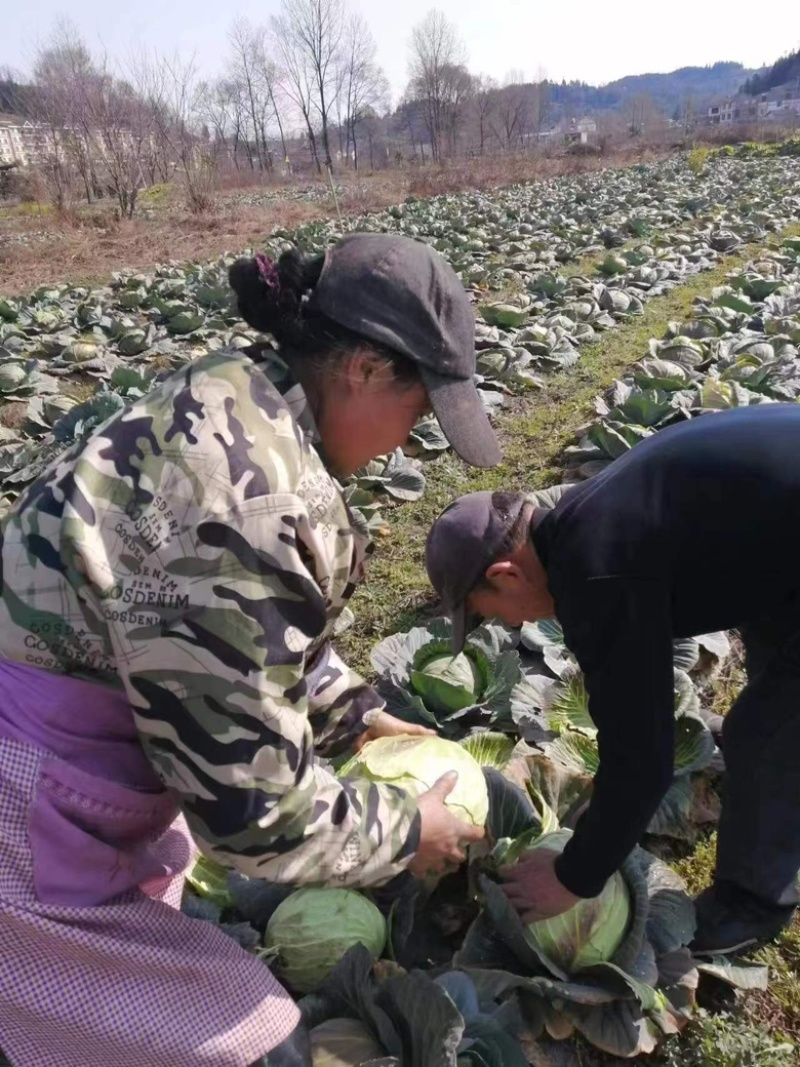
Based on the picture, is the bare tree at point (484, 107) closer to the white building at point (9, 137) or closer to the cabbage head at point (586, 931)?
the white building at point (9, 137)

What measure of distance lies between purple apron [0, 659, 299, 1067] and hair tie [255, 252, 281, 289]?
851 millimetres

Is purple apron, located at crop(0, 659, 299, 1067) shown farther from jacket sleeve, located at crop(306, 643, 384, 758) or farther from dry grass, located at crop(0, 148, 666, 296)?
dry grass, located at crop(0, 148, 666, 296)

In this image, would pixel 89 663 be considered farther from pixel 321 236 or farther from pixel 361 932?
pixel 321 236

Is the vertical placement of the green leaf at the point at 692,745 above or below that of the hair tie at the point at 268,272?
below

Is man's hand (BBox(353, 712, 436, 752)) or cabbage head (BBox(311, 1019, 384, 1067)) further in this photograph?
Result: man's hand (BBox(353, 712, 436, 752))

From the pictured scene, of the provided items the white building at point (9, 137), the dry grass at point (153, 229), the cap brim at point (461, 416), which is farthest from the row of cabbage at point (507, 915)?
the white building at point (9, 137)

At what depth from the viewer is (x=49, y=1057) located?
5.67 ft

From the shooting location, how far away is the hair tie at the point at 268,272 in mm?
1561

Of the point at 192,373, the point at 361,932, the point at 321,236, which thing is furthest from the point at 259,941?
the point at 321,236

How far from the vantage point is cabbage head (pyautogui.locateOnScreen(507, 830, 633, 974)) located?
6.44 ft

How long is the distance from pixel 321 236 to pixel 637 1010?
17.3 meters

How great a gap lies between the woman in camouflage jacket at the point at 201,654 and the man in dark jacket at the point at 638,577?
0.91ft

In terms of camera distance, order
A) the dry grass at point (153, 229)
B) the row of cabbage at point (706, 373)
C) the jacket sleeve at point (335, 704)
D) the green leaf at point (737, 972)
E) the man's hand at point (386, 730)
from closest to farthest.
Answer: the green leaf at point (737, 972) → the jacket sleeve at point (335, 704) → the man's hand at point (386, 730) → the row of cabbage at point (706, 373) → the dry grass at point (153, 229)

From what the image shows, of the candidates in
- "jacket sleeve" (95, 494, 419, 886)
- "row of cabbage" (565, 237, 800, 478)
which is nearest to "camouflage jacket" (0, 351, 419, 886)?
"jacket sleeve" (95, 494, 419, 886)
